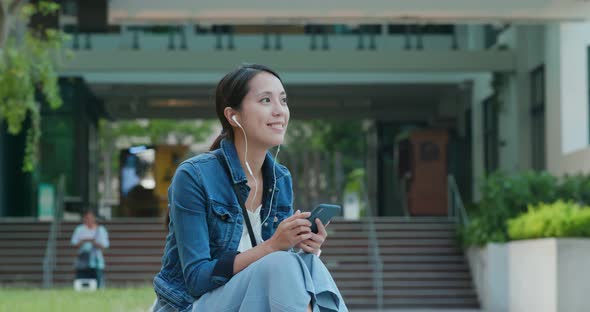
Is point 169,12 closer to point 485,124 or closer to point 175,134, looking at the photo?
point 485,124

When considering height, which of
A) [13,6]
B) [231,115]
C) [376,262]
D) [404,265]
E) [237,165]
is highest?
[13,6]

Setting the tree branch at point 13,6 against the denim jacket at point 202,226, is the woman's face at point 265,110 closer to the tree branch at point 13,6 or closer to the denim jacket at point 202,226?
the denim jacket at point 202,226

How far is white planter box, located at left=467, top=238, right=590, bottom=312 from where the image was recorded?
13375 millimetres

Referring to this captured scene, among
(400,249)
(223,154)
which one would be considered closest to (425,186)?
(400,249)

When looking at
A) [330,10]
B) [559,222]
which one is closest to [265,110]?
[559,222]

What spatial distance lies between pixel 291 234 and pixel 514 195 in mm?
15354

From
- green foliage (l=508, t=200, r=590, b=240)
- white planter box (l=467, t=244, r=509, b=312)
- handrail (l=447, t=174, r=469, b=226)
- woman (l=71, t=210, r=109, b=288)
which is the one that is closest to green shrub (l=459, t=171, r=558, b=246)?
white planter box (l=467, t=244, r=509, b=312)

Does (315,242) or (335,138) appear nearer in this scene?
(315,242)

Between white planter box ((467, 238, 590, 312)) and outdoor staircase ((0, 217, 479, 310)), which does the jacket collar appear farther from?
outdoor staircase ((0, 217, 479, 310))

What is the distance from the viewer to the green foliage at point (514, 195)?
16.9 metres

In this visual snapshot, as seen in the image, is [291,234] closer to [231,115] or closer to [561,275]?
[231,115]

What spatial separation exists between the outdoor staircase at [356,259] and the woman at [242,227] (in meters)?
16.0

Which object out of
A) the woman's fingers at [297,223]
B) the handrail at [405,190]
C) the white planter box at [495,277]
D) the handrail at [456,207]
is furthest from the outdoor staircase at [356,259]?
the woman's fingers at [297,223]

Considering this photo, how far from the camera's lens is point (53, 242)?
68.8 feet
